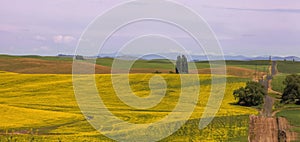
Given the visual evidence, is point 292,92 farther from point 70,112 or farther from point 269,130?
point 70,112

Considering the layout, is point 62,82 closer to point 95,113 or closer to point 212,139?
point 95,113

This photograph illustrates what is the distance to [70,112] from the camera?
180ft

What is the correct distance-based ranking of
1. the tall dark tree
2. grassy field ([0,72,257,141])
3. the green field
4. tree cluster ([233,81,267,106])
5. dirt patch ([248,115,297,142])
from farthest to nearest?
the tall dark tree, tree cluster ([233,81,267,106]), the green field, grassy field ([0,72,257,141]), dirt patch ([248,115,297,142])

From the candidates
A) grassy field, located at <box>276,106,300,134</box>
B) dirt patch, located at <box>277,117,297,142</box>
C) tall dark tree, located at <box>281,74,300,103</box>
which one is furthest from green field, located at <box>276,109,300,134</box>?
tall dark tree, located at <box>281,74,300,103</box>

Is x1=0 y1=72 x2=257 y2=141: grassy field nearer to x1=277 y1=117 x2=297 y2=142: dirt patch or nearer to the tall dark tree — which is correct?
x1=277 y1=117 x2=297 y2=142: dirt patch

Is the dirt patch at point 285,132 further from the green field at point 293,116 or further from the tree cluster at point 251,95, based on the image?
the tree cluster at point 251,95

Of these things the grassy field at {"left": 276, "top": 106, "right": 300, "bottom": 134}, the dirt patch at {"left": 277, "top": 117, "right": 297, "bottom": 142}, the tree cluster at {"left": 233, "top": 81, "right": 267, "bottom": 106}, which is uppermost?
the tree cluster at {"left": 233, "top": 81, "right": 267, "bottom": 106}

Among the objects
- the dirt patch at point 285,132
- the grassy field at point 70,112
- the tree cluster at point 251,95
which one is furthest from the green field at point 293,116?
the tree cluster at point 251,95

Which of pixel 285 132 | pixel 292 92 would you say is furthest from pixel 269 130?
pixel 292 92

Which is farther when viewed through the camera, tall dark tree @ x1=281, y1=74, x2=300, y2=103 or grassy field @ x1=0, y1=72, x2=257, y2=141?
tall dark tree @ x1=281, y1=74, x2=300, y2=103

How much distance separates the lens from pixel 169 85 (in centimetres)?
7775

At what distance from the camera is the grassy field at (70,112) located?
133 ft

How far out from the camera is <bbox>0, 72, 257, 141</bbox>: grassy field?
40.6 metres

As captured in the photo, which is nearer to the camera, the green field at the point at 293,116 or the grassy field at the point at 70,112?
the grassy field at the point at 70,112
